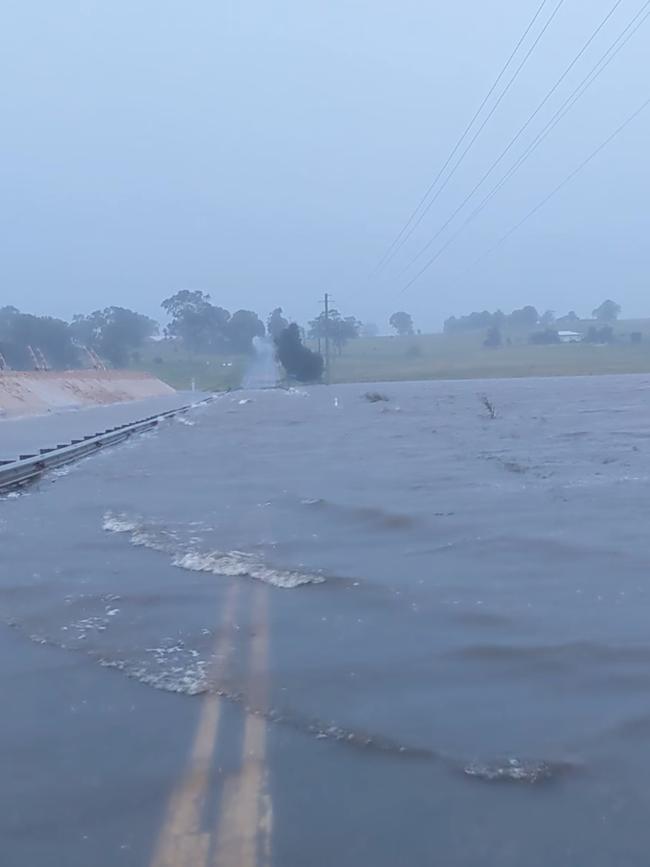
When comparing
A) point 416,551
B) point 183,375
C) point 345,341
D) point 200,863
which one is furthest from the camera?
point 345,341

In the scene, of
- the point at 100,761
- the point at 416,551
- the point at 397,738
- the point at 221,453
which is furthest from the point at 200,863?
the point at 221,453

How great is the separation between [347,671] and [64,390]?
219 ft

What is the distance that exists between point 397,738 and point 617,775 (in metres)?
1.05

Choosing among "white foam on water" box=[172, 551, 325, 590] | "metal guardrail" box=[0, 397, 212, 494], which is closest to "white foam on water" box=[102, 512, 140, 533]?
"white foam on water" box=[172, 551, 325, 590]

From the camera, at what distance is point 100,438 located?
30344 millimetres

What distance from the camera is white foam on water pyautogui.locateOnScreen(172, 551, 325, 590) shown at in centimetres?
1005

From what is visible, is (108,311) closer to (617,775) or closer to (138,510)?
(138,510)

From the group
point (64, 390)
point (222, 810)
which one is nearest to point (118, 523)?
point (222, 810)

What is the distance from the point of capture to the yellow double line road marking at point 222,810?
446cm

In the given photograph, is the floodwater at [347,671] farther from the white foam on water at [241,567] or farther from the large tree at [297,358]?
the large tree at [297,358]

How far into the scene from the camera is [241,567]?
10.7 metres

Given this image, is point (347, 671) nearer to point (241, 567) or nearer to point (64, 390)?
point (241, 567)

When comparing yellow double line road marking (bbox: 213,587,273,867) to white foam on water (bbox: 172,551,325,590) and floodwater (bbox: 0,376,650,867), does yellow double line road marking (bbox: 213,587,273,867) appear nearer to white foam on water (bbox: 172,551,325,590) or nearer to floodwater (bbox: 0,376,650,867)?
floodwater (bbox: 0,376,650,867)

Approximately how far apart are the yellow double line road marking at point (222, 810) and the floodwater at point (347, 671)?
2 centimetres
